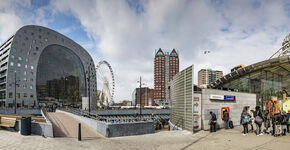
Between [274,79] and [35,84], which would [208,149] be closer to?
[274,79]

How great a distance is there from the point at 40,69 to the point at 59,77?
1153cm

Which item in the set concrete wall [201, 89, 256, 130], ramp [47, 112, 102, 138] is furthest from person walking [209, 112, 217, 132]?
ramp [47, 112, 102, 138]

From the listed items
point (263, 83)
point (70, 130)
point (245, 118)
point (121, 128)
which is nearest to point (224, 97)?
point (245, 118)

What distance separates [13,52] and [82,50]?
41075mm

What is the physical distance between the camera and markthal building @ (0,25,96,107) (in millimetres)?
73250

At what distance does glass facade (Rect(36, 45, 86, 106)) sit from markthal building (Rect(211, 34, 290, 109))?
8314 cm

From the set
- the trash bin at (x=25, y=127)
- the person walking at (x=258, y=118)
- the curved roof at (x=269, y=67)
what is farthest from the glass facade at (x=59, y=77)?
the person walking at (x=258, y=118)

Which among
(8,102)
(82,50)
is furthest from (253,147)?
(82,50)

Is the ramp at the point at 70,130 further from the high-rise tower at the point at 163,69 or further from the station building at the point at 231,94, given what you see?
the high-rise tower at the point at 163,69

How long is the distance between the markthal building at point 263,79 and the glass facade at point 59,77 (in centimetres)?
8314

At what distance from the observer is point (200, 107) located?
49.6ft

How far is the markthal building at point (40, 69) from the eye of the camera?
73250 mm

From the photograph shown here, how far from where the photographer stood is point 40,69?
8419 centimetres

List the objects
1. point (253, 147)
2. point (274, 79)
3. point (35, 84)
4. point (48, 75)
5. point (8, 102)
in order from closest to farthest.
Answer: point (253, 147) → point (274, 79) → point (8, 102) → point (35, 84) → point (48, 75)
